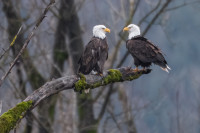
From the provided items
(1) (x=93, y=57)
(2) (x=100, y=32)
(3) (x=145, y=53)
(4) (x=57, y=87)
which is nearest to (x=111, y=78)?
(1) (x=93, y=57)

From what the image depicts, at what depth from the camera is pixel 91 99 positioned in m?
14.9

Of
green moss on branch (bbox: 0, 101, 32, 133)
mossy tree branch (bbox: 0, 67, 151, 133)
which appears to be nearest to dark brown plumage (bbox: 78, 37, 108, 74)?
mossy tree branch (bbox: 0, 67, 151, 133)

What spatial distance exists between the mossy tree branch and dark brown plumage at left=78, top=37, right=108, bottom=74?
702 mm

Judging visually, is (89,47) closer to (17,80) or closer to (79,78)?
(79,78)

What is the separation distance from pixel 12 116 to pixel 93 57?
2.98 meters

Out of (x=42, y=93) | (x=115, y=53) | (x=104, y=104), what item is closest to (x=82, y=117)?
(x=104, y=104)

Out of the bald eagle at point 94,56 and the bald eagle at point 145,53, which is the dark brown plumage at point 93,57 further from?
the bald eagle at point 145,53

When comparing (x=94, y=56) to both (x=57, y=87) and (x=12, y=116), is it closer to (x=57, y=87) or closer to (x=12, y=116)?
(x=57, y=87)

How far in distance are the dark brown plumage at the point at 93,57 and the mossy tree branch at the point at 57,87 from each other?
0.70 metres

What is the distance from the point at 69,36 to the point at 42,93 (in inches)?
403

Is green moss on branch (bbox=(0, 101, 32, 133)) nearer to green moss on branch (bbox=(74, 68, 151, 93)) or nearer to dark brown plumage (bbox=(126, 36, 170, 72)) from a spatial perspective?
green moss on branch (bbox=(74, 68, 151, 93))

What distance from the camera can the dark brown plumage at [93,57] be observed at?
7105 mm

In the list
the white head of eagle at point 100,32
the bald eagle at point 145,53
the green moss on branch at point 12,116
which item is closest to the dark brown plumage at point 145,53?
the bald eagle at point 145,53

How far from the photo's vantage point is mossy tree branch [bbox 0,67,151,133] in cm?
434
